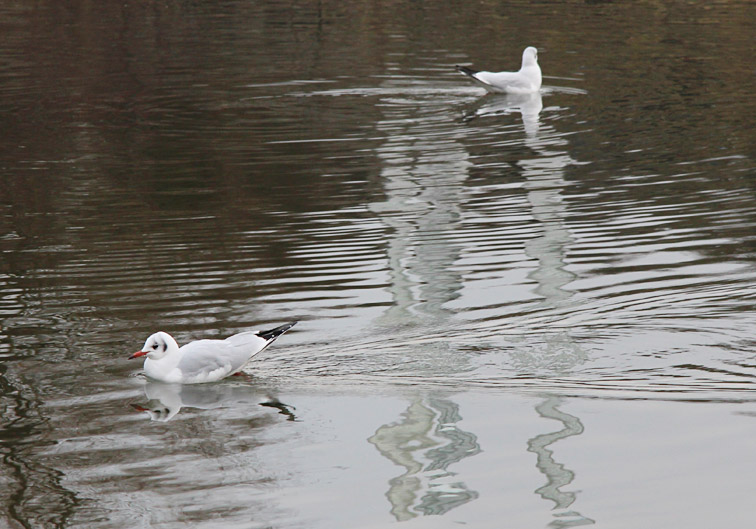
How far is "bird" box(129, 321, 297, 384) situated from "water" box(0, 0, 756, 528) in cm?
17

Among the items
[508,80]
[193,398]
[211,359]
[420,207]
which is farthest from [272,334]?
[508,80]

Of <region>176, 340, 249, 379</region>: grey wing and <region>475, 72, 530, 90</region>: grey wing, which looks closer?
<region>176, 340, 249, 379</region>: grey wing

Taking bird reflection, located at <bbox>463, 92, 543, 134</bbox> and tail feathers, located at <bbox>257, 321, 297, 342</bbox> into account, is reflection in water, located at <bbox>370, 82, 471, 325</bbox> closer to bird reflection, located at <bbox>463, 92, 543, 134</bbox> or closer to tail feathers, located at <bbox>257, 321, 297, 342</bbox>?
bird reflection, located at <bbox>463, 92, 543, 134</bbox>

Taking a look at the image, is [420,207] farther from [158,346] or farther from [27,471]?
[27,471]

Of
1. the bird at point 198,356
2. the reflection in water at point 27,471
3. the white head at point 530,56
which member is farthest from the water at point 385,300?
the white head at point 530,56

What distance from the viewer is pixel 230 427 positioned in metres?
8.27

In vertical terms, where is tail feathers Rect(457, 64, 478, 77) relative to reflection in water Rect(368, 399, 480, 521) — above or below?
above

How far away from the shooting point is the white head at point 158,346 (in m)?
8.88

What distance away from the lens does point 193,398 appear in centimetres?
897

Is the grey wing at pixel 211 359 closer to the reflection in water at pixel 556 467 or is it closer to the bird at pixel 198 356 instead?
the bird at pixel 198 356

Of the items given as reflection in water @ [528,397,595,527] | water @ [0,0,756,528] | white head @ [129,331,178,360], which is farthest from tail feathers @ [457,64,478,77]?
reflection in water @ [528,397,595,527]

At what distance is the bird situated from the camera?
8.91m

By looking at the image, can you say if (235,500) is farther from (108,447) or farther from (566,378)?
(566,378)

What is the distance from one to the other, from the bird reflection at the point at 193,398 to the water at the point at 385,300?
0.03 meters
